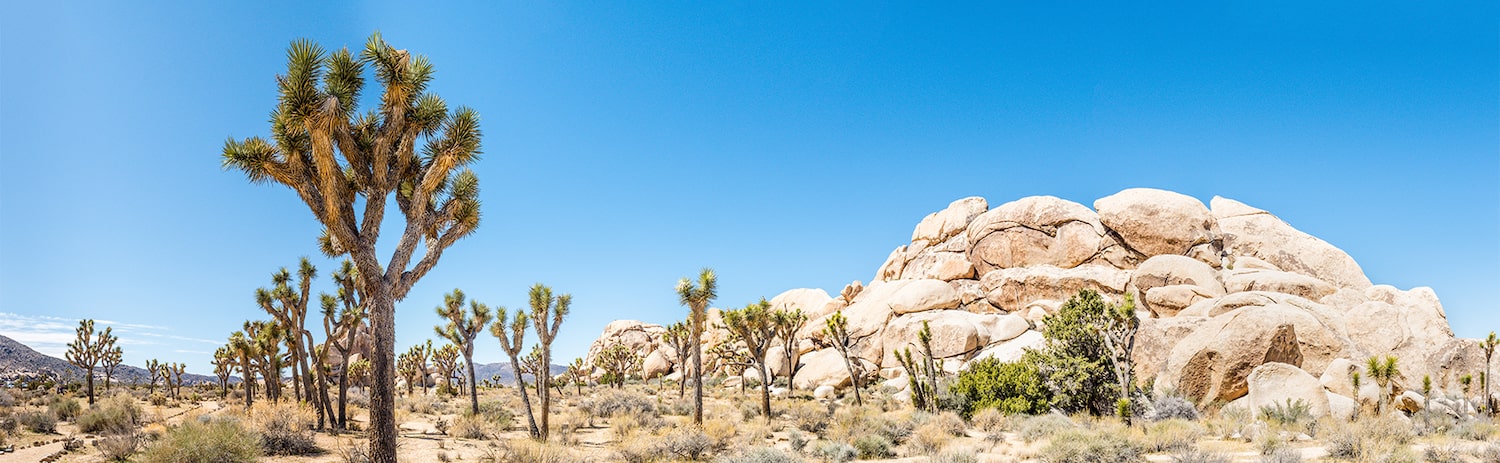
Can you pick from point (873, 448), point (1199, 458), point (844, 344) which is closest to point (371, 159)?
point (873, 448)

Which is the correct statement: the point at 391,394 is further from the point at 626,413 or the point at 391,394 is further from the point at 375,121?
the point at 626,413

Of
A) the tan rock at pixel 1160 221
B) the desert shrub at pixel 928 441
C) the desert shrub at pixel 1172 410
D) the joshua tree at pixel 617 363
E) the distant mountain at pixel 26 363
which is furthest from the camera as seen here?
the distant mountain at pixel 26 363

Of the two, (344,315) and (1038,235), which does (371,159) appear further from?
(1038,235)

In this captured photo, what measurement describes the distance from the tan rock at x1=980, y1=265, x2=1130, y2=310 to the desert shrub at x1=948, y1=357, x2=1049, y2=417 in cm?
1591

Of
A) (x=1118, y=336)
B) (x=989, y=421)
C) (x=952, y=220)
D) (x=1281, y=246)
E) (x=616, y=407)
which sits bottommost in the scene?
(x=616, y=407)

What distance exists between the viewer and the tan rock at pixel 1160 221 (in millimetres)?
37906

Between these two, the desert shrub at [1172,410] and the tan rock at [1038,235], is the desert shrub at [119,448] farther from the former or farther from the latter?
the tan rock at [1038,235]

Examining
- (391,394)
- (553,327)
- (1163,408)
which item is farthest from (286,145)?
(1163,408)

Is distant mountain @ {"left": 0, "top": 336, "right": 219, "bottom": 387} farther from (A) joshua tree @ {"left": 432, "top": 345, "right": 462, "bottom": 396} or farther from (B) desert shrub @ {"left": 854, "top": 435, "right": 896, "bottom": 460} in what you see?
(B) desert shrub @ {"left": 854, "top": 435, "right": 896, "bottom": 460}

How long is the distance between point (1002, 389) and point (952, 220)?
28.3m


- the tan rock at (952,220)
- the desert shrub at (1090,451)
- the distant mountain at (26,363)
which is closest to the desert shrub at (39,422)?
the desert shrub at (1090,451)

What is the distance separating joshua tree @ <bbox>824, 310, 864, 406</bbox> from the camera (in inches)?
1112

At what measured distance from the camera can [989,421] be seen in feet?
63.9

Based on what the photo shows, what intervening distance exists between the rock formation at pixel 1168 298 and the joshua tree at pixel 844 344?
1.06 m
